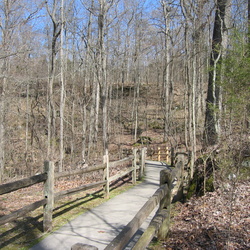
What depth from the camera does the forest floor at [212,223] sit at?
4.66m

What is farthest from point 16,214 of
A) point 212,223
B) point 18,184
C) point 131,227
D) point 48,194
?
point 212,223

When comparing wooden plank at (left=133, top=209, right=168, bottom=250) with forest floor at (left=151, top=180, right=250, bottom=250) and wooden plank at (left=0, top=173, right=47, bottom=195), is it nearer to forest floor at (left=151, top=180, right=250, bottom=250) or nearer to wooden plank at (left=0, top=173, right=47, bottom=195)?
forest floor at (left=151, top=180, right=250, bottom=250)

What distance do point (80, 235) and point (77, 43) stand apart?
2112 centimetres

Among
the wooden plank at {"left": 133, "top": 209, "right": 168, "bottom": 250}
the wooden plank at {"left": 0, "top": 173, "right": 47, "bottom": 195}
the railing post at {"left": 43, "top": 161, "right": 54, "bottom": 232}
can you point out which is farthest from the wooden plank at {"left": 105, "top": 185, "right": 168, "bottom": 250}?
the railing post at {"left": 43, "top": 161, "right": 54, "bottom": 232}

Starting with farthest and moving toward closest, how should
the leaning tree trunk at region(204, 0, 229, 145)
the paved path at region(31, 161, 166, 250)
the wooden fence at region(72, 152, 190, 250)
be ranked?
1. the leaning tree trunk at region(204, 0, 229, 145)
2. the paved path at region(31, 161, 166, 250)
3. the wooden fence at region(72, 152, 190, 250)

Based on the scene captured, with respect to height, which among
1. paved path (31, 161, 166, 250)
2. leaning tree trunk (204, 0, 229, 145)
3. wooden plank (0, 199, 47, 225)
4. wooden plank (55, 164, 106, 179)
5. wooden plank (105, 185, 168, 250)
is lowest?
paved path (31, 161, 166, 250)

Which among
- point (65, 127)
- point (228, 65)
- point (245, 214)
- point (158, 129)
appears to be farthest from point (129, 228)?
point (158, 129)

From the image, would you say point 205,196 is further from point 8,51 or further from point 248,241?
point 8,51

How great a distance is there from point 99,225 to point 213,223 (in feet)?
7.37

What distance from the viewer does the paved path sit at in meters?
4.90

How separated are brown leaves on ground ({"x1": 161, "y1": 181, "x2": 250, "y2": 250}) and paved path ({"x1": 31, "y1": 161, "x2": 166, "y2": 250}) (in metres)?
0.77

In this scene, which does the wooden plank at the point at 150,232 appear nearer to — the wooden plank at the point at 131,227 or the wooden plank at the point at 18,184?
the wooden plank at the point at 131,227

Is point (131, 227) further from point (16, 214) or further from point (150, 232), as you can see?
point (16, 214)

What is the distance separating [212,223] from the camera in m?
5.44
